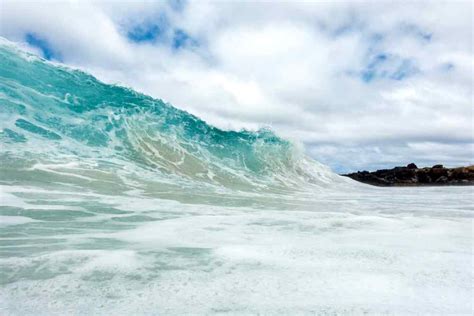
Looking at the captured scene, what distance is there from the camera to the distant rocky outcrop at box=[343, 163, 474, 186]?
3094 cm

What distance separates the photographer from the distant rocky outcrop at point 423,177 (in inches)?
1218

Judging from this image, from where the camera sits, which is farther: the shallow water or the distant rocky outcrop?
the distant rocky outcrop

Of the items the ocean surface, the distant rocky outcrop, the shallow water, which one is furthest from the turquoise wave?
the distant rocky outcrop

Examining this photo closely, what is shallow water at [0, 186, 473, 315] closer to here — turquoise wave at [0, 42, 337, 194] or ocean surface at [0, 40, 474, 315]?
ocean surface at [0, 40, 474, 315]

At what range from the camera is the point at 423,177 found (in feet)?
108

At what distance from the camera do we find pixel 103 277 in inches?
126

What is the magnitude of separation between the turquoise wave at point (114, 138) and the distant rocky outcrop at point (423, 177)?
1469cm

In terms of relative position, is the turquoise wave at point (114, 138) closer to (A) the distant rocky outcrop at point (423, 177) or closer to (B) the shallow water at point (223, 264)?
(B) the shallow water at point (223, 264)

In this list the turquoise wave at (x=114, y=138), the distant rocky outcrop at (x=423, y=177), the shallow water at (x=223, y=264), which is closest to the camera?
the shallow water at (x=223, y=264)

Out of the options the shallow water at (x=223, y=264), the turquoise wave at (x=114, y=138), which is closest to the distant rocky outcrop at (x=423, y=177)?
the turquoise wave at (x=114, y=138)

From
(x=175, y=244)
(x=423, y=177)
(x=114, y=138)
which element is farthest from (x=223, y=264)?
(x=423, y=177)

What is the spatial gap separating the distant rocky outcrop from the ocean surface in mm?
22337

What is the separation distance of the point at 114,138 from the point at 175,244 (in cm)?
1045

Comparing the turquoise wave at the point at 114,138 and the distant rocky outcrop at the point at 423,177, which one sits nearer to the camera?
the turquoise wave at the point at 114,138
